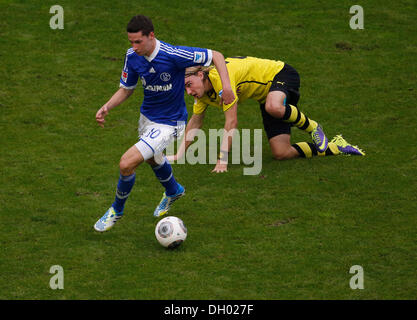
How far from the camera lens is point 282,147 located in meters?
10.5

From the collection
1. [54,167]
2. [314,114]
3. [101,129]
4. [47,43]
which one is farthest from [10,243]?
[47,43]

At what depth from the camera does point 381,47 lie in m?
14.5

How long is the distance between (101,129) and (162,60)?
3.83 m

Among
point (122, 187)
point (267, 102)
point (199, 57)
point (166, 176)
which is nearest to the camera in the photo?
point (122, 187)

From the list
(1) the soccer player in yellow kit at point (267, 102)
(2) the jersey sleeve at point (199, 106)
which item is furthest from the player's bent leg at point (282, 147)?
(2) the jersey sleeve at point (199, 106)

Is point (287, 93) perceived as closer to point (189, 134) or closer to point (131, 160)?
point (189, 134)

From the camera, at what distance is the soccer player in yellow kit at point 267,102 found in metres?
9.82


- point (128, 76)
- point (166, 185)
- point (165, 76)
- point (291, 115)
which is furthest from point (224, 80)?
point (291, 115)

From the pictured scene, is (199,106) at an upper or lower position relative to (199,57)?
upper

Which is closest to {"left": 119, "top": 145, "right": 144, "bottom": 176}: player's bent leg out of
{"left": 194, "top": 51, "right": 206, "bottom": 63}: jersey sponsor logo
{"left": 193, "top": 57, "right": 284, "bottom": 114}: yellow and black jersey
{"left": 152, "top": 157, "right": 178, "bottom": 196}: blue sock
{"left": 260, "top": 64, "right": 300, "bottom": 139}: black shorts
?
{"left": 152, "top": 157, "right": 178, "bottom": 196}: blue sock

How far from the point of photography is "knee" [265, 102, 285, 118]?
32.7 feet

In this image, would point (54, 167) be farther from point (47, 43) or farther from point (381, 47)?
point (381, 47)

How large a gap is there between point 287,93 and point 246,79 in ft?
2.21

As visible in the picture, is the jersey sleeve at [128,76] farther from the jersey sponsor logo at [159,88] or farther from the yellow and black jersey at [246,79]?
the yellow and black jersey at [246,79]
